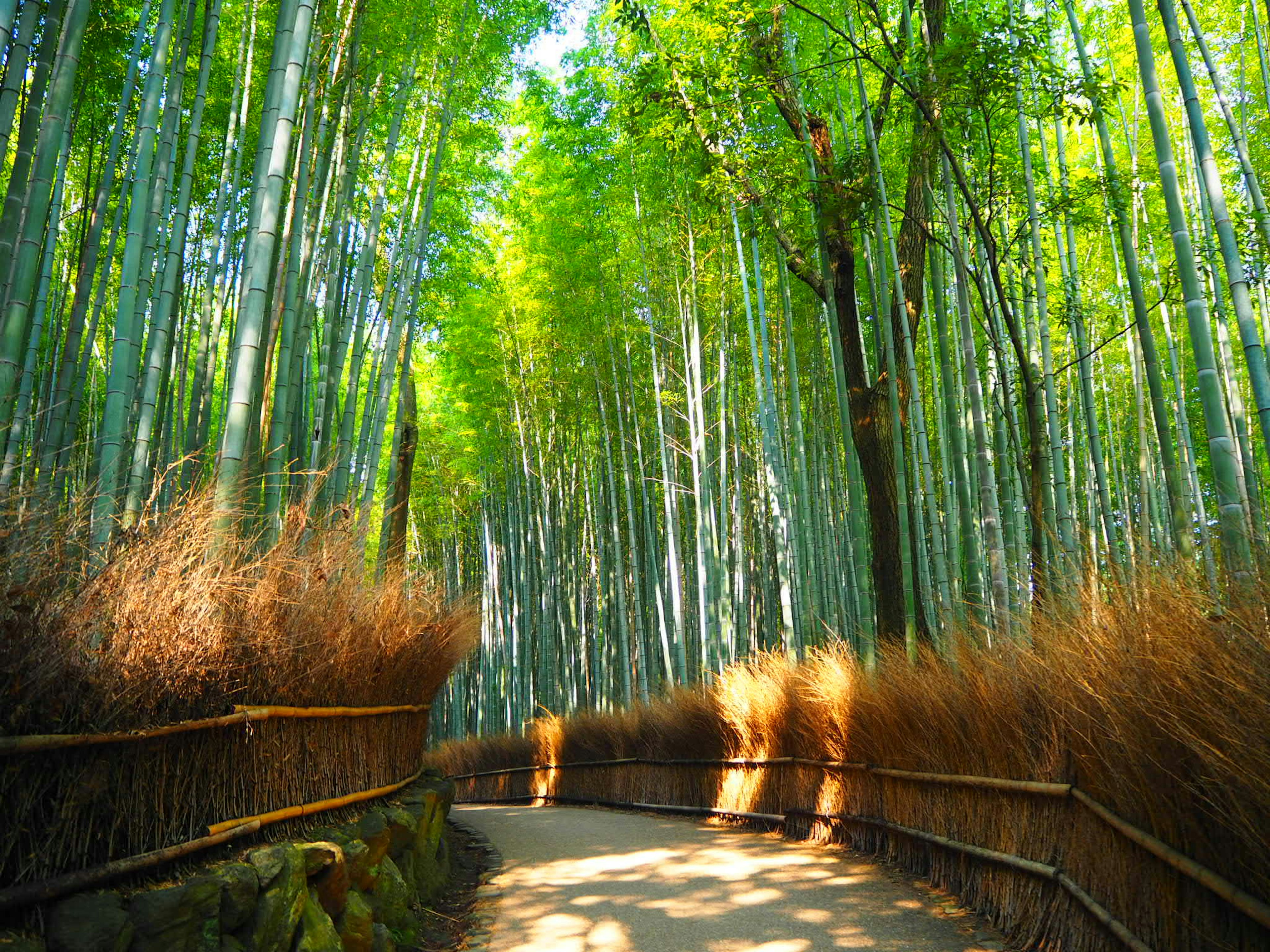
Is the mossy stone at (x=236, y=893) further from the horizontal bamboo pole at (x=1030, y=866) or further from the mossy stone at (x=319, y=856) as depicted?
the horizontal bamboo pole at (x=1030, y=866)

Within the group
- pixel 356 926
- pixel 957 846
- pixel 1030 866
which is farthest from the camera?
pixel 957 846

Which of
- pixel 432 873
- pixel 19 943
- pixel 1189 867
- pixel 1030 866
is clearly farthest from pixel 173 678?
pixel 1030 866

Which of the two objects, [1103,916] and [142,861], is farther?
[1103,916]

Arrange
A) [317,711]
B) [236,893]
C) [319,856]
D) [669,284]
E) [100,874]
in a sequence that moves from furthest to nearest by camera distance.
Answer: [669,284], [317,711], [319,856], [236,893], [100,874]

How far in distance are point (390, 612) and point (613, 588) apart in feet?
22.8

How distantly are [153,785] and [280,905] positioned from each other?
1.33 ft

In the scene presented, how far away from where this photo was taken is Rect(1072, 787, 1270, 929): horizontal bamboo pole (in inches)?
58.5

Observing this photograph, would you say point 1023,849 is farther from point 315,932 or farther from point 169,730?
point 169,730

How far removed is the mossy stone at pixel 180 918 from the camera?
5.52ft

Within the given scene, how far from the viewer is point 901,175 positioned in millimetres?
6836

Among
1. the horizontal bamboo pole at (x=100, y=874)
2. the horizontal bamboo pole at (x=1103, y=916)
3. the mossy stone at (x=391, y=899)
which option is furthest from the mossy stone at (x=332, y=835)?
the horizontal bamboo pole at (x=1103, y=916)

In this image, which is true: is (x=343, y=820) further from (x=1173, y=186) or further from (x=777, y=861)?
(x=1173, y=186)

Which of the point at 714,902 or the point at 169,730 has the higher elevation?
the point at 169,730

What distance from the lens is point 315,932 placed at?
225 centimetres
